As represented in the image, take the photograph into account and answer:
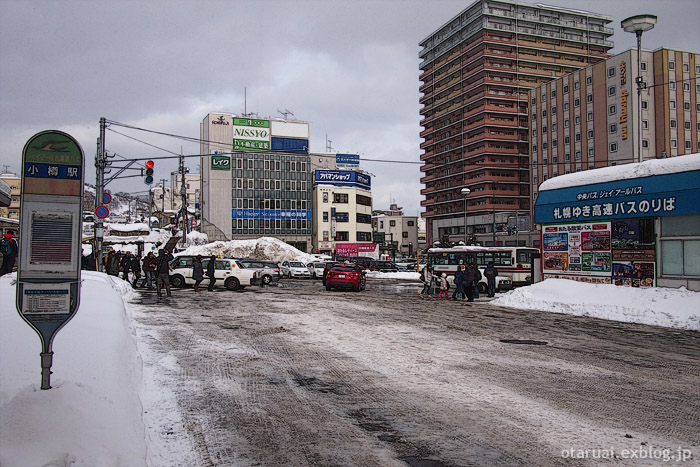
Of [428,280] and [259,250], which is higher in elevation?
[259,250]

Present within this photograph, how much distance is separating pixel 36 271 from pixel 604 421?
20.0ft

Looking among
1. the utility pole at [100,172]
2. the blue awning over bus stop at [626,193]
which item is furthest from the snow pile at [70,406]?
the blue awning over bus stop at [626,193]

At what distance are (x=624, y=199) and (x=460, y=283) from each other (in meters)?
7.49

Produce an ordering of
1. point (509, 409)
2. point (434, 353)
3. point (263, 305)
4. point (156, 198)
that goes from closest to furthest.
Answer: point (509, 409) → point (434, 353) → point (263, 305) → point (156, 198)

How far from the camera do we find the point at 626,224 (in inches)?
805

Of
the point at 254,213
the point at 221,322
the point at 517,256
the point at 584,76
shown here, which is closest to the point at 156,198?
the point at 254,213

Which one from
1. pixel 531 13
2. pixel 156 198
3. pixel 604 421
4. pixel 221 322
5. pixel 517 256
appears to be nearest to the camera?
pixel 604 421

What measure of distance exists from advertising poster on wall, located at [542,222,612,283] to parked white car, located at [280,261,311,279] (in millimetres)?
26896

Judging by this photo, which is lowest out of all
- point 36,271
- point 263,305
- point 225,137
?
point 263,305

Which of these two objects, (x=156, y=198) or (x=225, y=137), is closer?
(x=225, y=137)

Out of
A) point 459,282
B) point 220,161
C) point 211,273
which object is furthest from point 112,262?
point 459,282

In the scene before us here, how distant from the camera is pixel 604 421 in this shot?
6023 mm

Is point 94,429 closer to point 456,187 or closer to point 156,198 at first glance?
point 456,187

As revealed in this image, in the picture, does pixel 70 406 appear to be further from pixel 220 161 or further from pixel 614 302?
pixel 220 161
